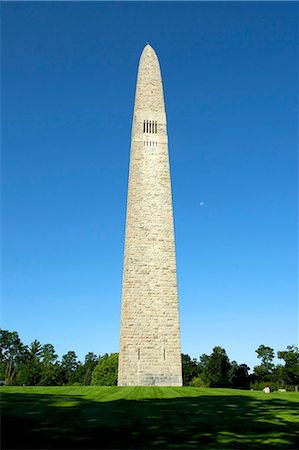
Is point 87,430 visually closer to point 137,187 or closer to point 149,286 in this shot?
point 149,286

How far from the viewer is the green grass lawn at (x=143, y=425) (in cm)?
823

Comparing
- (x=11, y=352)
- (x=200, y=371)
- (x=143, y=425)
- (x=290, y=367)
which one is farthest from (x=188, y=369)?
(x=143, y=425)

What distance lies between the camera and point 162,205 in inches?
1332

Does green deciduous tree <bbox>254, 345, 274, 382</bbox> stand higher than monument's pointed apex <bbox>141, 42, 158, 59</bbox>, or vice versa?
monument's pointed apex <bbox>141, 42, 158, 59</bbox>

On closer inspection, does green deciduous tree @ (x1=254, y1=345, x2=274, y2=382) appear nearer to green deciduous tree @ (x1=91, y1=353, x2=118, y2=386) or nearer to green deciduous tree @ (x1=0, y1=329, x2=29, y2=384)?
green deciduous tree @ (x1=91, y1=353, x2=118, y2=386)

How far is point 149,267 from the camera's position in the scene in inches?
1259

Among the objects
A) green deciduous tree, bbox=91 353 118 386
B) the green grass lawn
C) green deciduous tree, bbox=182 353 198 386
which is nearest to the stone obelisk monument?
the green grass lawn

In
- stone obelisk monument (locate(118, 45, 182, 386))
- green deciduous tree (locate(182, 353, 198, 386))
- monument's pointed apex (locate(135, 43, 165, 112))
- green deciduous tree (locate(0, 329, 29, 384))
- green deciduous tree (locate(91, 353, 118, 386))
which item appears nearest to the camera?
stone obelisk monument (locate(118, 45, 182, 386))

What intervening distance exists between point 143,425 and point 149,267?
22216 mm

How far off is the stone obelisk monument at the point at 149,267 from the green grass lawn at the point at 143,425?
16.2 meters

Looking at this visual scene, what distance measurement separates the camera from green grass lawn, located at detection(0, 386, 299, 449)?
8234 mm

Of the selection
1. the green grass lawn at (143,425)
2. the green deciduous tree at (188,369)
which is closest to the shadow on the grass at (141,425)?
the green grass lawn at (143,425)

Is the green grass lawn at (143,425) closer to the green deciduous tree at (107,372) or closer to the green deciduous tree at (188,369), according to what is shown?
the green deciduous tree at (107,372)

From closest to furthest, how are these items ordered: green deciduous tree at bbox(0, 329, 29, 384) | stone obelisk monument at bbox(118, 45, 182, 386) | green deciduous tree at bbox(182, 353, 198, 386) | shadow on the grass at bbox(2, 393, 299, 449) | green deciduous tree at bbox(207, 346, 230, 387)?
1. shadow on the grass at bbox(2, 393, 299, 449)
2. stone obelisk monument at bbox(118, 45, 182, 386)
3. green deciduous tree at bbox(207, 346, 230, 387)
4. green deciduous tree at bbox(182, 353, 198, 386)
5. green deciduous tree at bbox(0, 329, 29, 384)
